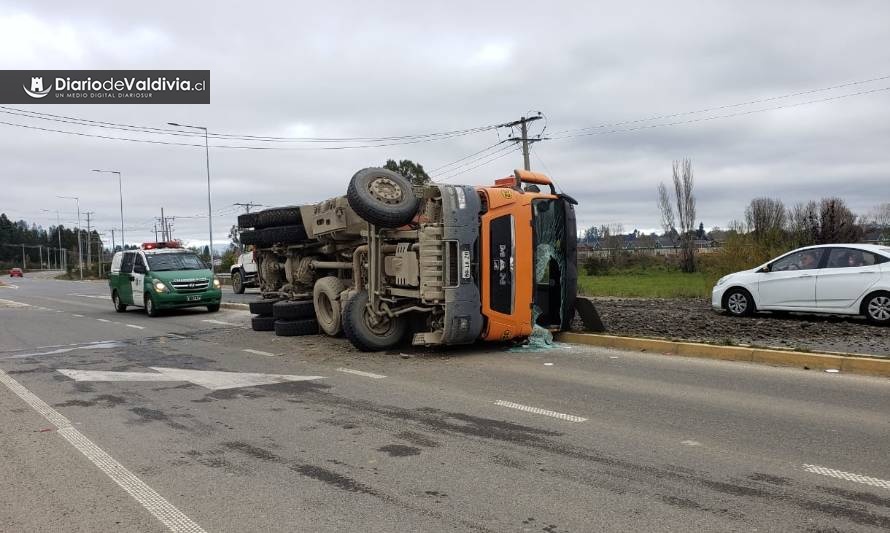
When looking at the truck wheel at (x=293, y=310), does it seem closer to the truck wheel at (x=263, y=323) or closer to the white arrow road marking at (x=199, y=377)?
the truck wheel at (x=263, y=323)

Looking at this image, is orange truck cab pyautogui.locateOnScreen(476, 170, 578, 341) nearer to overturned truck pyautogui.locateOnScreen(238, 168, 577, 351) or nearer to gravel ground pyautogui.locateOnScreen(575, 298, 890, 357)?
overturned truck pyautogui.locateOnScreen(238, 168, 577, 351)

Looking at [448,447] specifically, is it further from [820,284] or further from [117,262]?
[117,262]

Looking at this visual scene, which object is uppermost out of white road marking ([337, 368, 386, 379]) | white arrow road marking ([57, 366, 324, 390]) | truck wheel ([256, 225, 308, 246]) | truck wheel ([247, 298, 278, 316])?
truck wheel ([256, 225, 308, 246])

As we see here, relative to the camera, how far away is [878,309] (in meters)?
10.9

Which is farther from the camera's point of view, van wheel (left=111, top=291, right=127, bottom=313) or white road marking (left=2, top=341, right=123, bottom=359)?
van wheel (left=111, top=291, right=127, bottom=313)

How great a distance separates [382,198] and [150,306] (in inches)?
435

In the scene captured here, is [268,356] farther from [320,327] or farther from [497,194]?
[497,194]

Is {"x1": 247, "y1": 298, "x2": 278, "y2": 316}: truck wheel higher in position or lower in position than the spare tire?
lower

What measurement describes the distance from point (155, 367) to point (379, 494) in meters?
6.26

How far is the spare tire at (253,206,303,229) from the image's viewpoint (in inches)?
500

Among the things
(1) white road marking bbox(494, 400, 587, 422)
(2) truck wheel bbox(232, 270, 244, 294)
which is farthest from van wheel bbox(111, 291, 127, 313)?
(1) white road marking bbox(494, 400, 587, 422)

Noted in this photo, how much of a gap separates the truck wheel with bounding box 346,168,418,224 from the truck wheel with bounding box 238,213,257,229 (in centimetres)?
482

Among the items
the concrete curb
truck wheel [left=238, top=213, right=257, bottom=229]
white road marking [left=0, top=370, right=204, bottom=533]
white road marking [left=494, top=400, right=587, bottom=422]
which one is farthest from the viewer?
truck wheel [left=238, top=213, right=257, bottom=229]

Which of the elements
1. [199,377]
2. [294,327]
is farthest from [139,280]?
[199,377]
